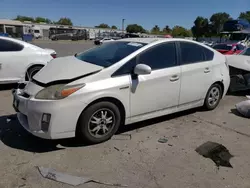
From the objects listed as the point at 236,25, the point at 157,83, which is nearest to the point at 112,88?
the point at 157,83

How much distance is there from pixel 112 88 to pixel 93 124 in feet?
1.86

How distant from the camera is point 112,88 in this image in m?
3.37

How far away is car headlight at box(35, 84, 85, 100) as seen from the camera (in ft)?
10.0

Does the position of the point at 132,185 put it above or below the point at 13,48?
below

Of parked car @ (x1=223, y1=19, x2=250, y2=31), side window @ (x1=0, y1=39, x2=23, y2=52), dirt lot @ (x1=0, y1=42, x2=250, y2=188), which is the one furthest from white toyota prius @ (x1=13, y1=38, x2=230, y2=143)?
parked car @ (x1=223, y1=19, x2=250, y2=31)

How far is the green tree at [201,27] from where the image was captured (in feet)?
250

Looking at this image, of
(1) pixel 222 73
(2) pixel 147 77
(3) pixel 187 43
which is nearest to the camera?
(2) pixel 147 77

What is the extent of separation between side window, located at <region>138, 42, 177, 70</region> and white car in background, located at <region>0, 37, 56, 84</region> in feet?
12.2

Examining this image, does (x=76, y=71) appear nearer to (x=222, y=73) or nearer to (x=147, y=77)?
(x=147, y=77)

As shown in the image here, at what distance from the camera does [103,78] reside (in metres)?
3.37

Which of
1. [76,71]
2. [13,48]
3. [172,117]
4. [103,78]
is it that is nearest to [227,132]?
[172,117]

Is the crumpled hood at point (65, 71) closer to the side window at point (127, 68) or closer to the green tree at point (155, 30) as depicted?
the side window at point (127, 68)

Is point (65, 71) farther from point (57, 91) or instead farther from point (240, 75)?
point (240, 75)

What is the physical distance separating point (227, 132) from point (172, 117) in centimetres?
102
